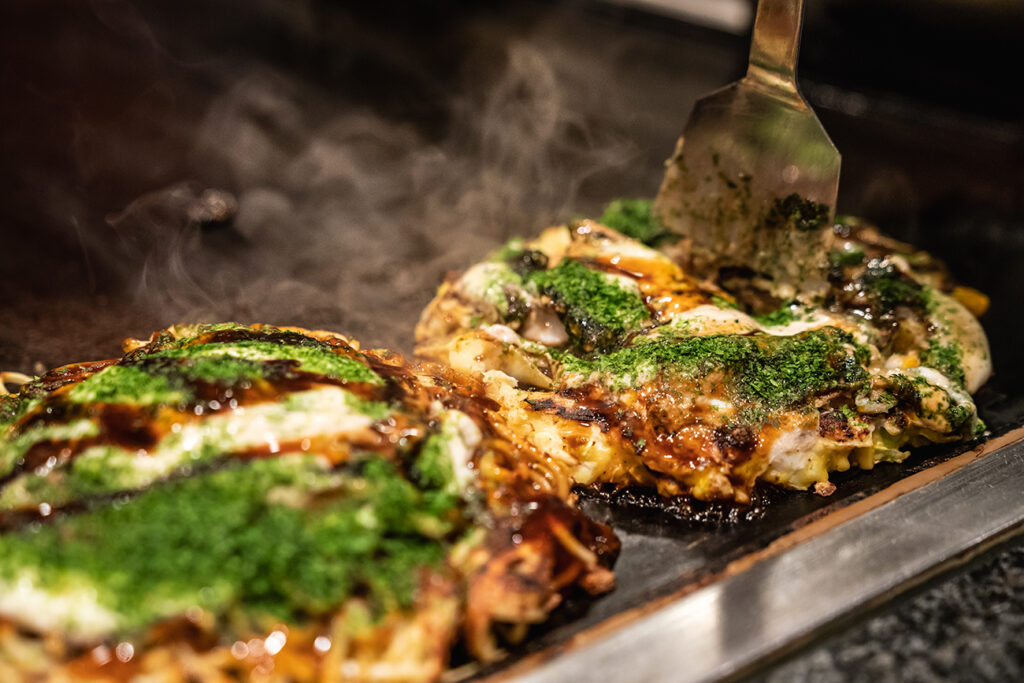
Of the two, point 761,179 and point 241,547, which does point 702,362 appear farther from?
point 241,547

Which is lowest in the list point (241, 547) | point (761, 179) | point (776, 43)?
point (241, 547)

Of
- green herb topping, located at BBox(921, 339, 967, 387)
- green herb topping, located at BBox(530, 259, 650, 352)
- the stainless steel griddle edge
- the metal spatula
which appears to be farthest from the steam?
green herb topping, located at BBox(921, 339, 967, 387)

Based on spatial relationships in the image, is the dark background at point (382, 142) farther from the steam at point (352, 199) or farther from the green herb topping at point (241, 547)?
the green herb topping at point (241, 547)

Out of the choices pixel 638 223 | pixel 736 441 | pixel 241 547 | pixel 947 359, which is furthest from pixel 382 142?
pixel 241 547

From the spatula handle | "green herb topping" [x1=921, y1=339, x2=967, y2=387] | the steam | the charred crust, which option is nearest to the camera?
the charred crust

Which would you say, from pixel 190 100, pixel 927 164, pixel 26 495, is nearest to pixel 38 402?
pixel 26 495

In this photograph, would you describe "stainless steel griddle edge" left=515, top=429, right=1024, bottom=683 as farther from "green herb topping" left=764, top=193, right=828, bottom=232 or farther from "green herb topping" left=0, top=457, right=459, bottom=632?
"green herb topping" left=764, top=193, right=828, bottom=232
